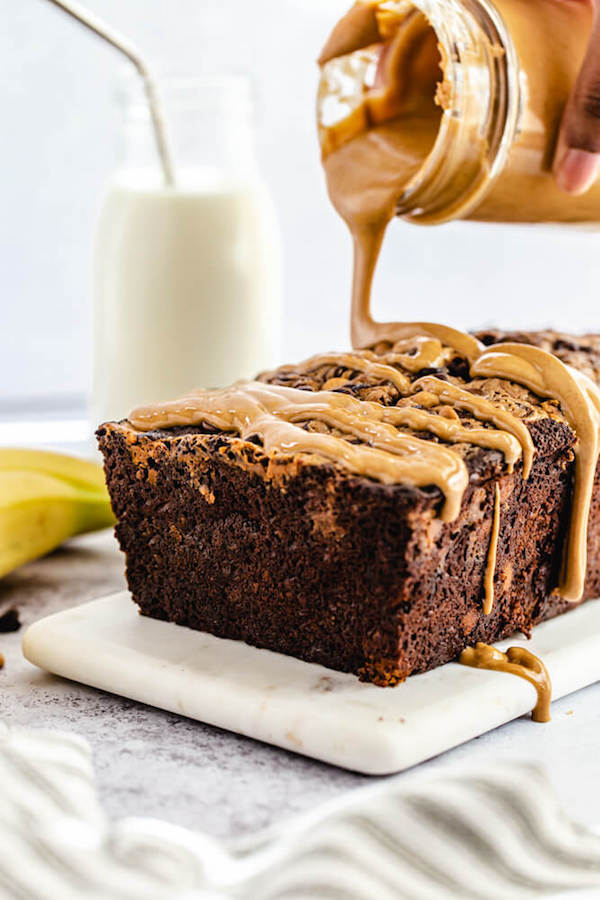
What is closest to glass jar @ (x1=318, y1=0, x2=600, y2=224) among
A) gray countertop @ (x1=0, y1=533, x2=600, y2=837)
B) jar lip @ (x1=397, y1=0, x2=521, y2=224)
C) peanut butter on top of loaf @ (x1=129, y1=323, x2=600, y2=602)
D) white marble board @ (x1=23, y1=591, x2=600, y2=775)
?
jar lip @ (x1=397, y1=0, x2=521, y2=224)

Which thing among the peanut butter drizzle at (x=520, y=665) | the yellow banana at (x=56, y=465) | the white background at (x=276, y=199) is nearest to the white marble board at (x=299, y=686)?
the peanut butter drizzle at (x=520, y=665)

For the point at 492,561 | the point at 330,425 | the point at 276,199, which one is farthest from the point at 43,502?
the point at 276,199

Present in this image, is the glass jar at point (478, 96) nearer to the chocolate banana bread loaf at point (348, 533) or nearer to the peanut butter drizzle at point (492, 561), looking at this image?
the chocolate banana bread loaf at point (348, 533)

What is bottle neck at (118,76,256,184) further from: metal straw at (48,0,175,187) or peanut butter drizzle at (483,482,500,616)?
peanut butter drizzle at (483,482,500,616)

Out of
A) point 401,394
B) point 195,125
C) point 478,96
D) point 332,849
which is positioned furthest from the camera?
point 195,125

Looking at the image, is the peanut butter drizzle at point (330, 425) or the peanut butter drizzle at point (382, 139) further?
the peanut butter drizzle at point (382, 139)

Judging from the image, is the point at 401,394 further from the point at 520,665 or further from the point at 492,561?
the point at 520,665
